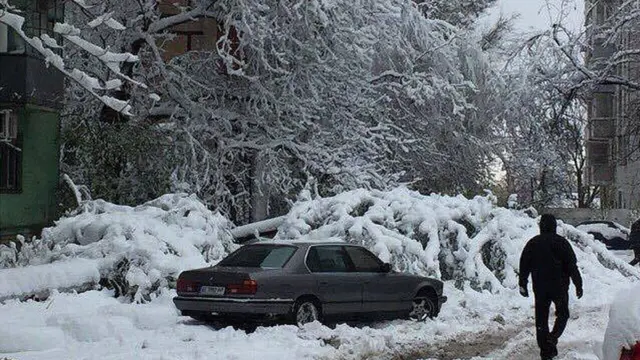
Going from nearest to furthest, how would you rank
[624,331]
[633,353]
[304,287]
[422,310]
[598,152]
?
[633,353] < [624,331] < [304,287] < [422,310] < [598,152]

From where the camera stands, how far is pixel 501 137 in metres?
37.1

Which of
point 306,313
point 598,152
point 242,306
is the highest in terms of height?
point 598,152

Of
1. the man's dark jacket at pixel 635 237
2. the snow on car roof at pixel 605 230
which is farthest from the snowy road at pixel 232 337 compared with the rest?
the snow on car roof at pixel 605 230

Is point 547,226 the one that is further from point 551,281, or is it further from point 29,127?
point 29,127

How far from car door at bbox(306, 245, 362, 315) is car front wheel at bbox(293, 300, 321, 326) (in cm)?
16

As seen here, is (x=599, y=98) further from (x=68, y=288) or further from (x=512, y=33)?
(x=68, y=288)

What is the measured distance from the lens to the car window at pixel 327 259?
16062mm

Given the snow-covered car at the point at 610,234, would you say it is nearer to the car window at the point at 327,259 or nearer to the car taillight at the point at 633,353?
the car window at the point at 327,259

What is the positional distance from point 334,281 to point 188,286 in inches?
88.0

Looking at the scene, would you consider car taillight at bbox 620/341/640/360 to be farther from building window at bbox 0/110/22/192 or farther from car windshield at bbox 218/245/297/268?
building window at bbox 0/110/22/192

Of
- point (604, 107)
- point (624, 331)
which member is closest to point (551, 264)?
point (624, 331)

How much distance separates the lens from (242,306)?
14.8 meters

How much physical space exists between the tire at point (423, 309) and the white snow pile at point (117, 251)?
4.68m

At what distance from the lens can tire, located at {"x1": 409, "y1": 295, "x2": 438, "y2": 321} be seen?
1725cm
